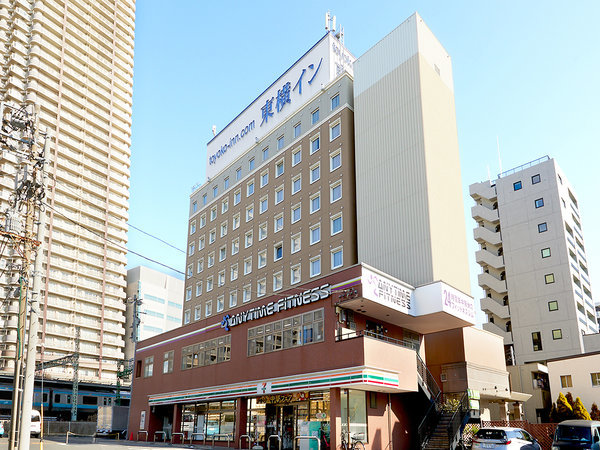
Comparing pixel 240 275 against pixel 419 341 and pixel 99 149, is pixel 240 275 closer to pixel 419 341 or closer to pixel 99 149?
pixel 419 341

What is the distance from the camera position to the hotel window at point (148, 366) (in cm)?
4959

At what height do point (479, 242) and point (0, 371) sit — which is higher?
point (479, 242)

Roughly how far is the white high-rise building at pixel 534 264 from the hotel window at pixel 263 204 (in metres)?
33.6

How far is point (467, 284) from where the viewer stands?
3869 cm

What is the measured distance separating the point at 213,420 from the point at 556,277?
49.1 meters

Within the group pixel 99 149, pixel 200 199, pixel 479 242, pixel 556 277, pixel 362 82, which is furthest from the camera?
pixel 99 149

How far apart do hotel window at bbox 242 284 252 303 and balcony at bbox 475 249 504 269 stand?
40556mm

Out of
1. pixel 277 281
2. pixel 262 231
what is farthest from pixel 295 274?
pixel 262 231

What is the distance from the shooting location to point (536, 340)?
68062 millimetres

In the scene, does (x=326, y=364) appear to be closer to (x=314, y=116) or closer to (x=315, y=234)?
(x=315, y=234)

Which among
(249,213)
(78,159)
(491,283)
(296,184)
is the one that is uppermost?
(78,159)

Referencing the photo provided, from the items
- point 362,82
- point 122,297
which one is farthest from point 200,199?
point 122,297

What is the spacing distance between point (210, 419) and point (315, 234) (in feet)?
52.1

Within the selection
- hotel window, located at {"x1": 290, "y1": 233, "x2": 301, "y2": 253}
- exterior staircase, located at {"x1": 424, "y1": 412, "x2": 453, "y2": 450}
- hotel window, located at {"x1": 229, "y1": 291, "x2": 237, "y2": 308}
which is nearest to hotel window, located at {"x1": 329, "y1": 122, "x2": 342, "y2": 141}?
hotel window, located at {"x1": 290, "y1": 233, "x2": 301, "y2": 253}
